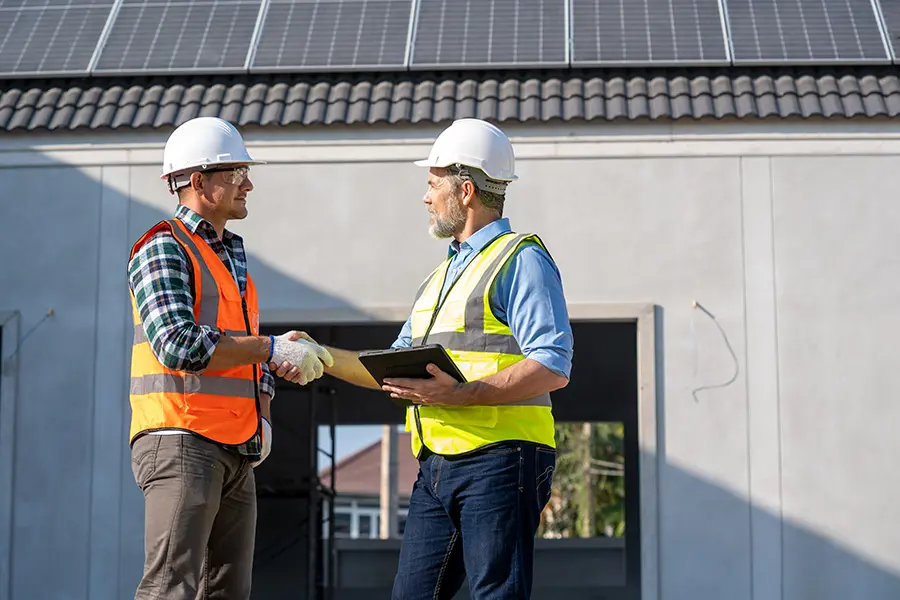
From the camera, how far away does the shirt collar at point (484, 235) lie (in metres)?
4.61

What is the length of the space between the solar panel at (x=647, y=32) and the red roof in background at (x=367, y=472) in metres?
55.8

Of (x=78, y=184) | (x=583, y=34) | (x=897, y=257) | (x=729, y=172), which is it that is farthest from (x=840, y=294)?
(x=78, y=184)

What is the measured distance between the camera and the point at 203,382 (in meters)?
4.54

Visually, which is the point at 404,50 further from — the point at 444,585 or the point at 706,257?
the point at 444,585

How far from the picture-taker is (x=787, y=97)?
9070mm

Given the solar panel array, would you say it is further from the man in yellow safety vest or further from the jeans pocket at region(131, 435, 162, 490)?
the jeans pocket at region(131, 435, 162, 490)

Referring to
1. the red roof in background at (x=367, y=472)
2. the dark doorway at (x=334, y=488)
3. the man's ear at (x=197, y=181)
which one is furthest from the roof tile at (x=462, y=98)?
the red roof in background at (x=367, y=472)

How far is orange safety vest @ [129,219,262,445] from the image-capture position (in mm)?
4500

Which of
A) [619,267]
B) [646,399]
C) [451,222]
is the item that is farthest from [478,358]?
[619,267]

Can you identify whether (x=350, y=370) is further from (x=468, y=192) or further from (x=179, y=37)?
(x=179, y=37)

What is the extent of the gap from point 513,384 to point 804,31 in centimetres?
607

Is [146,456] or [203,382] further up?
[203,382]

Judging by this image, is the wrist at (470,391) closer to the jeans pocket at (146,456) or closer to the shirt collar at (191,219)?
the jeans pocket at (146,456)

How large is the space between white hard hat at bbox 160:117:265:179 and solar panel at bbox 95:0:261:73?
4.68m
